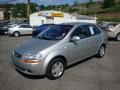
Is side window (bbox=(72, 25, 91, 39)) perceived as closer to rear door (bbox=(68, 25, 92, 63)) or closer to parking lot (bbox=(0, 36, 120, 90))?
rear door (bbox=(68, 25, 92, 63))

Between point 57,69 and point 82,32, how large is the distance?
1.83 m

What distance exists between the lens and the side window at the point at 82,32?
6.67 m

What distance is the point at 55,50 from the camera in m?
→ 5.70

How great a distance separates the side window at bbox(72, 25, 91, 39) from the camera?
6674mm

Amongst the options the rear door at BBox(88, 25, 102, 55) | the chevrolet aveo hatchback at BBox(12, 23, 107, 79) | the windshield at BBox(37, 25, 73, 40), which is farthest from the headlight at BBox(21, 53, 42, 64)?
the rear door at BBox(88, 25, 102, 55)

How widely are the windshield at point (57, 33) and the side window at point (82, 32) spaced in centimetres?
27

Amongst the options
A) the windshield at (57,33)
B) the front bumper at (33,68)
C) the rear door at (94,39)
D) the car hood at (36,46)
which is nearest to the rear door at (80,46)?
the rear door at (94,39)

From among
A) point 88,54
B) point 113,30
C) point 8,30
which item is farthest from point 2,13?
point 88,54

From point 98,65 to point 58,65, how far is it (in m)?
2.13

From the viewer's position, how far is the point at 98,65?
7.43 metres

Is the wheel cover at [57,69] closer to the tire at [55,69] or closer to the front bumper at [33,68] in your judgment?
the tire at [55,69]

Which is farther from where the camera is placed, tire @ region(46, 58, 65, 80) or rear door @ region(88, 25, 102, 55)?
rear door @ region(88, 25, 102, 55)

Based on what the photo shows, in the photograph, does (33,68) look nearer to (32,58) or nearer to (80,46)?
(32,58)

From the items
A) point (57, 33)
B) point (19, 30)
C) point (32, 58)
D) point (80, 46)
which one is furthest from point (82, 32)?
point (19, 30)
